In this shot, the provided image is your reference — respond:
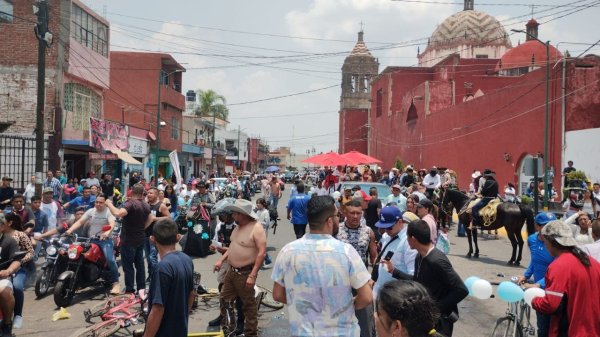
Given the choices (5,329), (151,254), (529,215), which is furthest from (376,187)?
(5,329)

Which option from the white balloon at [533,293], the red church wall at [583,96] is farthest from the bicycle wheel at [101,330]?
the red church wall at [583,96]

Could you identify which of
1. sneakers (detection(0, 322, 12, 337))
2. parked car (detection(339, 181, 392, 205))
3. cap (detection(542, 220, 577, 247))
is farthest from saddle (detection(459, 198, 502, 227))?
sneakers (detection(0, 322, 12, 337))

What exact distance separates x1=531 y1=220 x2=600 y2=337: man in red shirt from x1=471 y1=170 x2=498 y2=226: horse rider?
32.2 feet

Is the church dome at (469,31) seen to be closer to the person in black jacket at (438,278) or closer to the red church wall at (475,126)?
the red church wall at (475,126)

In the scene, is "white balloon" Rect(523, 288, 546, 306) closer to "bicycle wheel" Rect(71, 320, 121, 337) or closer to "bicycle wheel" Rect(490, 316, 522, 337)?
"bicycle wheel" Rect(490, 316, 522, 337)

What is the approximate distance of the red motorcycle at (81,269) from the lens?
28.0 feet

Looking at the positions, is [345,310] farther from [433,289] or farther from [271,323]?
[271,323]

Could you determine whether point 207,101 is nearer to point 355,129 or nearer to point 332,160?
point 355,129

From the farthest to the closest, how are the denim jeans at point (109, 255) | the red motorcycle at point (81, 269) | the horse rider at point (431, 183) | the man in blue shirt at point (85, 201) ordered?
1. the horse rider at point (431, 183)
2. the man in blue shirt at point (85, 201)
3. the denim jeans at point (109, 255)
4. the red motorcycle at point (81, 269)

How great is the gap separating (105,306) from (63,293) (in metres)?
0.98

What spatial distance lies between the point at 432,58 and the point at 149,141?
34.0 m

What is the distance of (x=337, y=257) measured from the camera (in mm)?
3994

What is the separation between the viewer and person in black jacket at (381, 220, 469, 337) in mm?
4531

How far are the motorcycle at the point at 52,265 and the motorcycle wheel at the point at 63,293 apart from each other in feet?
2.25
